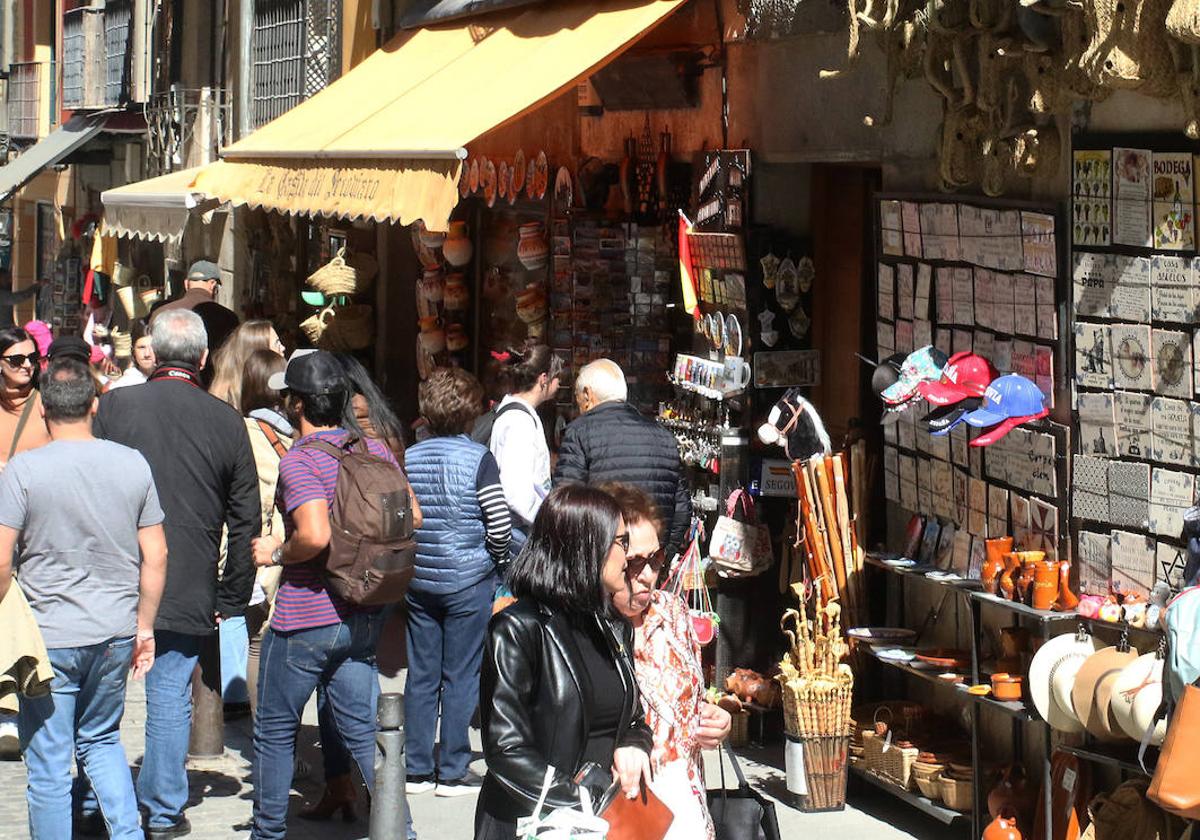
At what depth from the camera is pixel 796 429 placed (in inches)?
326

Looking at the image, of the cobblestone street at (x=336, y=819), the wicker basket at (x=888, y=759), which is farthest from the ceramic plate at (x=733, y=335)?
the wicker basket at (x=888, y=759)

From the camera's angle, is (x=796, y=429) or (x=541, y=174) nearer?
(x=796, y=429)

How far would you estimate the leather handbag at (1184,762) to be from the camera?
16.5ft

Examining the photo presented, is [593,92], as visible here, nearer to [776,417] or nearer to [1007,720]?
[776,417]

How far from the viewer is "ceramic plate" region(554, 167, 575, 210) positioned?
10453mm

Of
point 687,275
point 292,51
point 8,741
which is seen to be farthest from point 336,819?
point 292,51

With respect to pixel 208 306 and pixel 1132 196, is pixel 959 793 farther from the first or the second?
pixel 208 306

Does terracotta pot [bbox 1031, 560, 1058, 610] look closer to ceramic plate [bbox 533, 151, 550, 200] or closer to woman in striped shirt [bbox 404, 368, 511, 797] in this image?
woman in striped shirt [bbox 404, 368, 511, 797]

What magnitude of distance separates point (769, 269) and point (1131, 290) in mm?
2655

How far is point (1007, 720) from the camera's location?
7.18 m

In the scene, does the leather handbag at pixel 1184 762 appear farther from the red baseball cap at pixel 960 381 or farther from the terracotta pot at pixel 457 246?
the terracotta pot at pixel 457 246

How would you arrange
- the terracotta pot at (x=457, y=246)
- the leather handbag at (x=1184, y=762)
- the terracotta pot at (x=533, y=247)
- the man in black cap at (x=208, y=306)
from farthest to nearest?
1. the terracotta pot at (x=457, y=246)
2. the terracotta pot at (x=533, y=247)
3. the man in black cap at (x=208, y=306)
4. the leather handbag at (x=1184, y=762)

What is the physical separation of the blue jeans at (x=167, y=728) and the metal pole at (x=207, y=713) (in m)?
1.14

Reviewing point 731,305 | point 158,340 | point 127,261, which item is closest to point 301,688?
point 158,340
